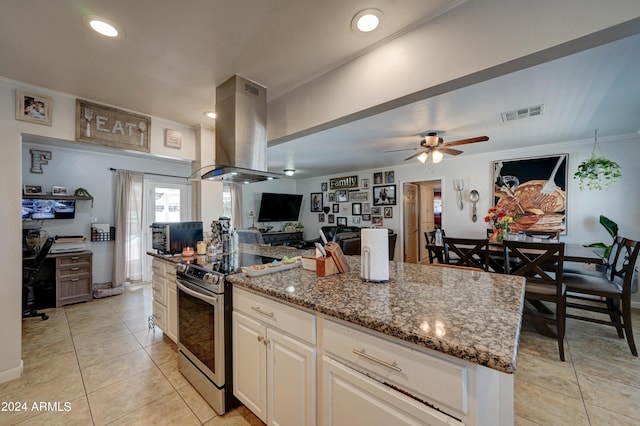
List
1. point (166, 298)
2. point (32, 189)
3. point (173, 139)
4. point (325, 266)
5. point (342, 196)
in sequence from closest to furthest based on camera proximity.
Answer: point (325, 266)
point (166, 298)
point (173, 139)
point (32, 189)
point (342, 196)

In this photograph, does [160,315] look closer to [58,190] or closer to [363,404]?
[363,404]

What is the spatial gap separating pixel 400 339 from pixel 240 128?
6.36ft

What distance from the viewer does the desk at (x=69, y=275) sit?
3.52 m

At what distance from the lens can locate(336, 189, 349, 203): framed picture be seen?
6738 millimetres

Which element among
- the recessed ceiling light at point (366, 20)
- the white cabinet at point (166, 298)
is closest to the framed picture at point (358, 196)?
the white cabinet at point (166, 298)

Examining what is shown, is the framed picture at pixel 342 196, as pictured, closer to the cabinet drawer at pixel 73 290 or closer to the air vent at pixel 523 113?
the air vent at pixel 523 113

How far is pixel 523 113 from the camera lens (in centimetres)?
275

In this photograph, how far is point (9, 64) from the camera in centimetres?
180

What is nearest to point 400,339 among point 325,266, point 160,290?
point 325,266

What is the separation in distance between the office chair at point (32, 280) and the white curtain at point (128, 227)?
3.07ft

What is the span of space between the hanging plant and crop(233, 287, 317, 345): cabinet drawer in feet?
14.8

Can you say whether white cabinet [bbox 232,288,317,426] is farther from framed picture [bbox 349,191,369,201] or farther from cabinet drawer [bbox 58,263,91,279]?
framed picture [bbox 349,191,369,201]

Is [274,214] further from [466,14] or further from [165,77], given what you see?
[466,14]

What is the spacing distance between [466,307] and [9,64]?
3.32 metres
